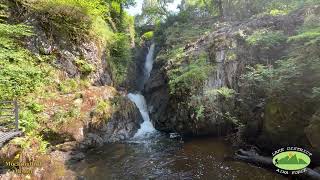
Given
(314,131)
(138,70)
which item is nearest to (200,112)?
(314,131)

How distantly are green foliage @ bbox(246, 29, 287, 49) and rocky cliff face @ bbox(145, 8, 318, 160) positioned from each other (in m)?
0.16

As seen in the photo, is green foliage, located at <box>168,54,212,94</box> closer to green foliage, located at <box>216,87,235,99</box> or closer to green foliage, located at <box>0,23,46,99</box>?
green foliage, located at <box>216,87,235,99</box>

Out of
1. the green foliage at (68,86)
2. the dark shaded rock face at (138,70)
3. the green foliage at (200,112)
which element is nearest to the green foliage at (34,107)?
the green foliage at (68,86)

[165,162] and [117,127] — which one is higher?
[117,127]

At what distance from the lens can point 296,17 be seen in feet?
44.4

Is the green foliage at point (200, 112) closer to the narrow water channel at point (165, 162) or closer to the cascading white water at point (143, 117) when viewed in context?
the narrow water channel at point (165, 162)

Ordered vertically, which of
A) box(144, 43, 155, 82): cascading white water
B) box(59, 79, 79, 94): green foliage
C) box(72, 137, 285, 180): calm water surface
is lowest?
box(72, 137, 285, 180): calm water surface

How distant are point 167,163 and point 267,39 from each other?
696 cm

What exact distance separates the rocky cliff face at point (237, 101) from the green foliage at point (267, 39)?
16 centimetres

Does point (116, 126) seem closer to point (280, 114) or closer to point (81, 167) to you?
point (81, 167)

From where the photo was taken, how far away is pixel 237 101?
12.6 m

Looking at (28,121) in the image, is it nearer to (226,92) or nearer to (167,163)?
(167,163)

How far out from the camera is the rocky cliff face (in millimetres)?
9414

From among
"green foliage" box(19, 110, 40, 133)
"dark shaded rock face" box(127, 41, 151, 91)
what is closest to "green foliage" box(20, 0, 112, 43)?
"dark shaded rock face" box(127, 41, 151, 91)
